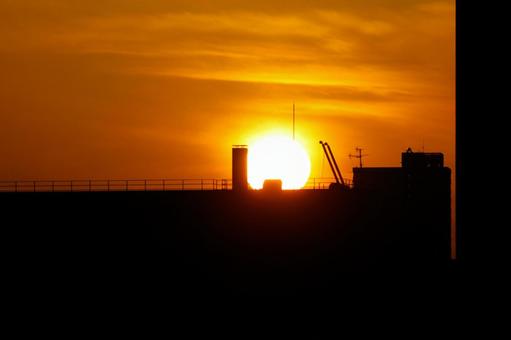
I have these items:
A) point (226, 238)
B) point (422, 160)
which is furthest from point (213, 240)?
point (422, 160)

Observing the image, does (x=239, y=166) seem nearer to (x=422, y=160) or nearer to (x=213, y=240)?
(x=213, y=240)

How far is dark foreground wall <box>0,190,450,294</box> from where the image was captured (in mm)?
56250

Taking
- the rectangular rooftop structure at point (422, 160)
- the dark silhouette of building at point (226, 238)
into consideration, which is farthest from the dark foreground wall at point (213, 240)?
the rectangular rooftop structure at point (422, 160)

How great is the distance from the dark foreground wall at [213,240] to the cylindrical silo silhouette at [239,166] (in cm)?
191

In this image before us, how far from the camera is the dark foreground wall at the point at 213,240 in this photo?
56250 millimetres

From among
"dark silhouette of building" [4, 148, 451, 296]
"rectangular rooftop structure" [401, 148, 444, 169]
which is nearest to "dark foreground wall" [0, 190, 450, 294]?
"dark silhouette of building" [4, 148, 451, 296]

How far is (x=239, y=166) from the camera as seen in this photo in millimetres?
68438

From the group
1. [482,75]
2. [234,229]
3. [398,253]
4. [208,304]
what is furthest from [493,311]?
[398,253]

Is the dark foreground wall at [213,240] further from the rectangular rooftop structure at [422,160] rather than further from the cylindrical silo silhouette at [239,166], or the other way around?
the rectangular rooftop structure at [422,160]

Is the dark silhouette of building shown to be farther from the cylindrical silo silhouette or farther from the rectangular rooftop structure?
the rectangular rooftop structure

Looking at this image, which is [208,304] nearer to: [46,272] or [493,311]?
[46,272]

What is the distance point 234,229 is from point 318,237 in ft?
20.7

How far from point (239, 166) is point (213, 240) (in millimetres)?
8323

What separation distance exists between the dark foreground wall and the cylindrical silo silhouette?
1.91 metres
